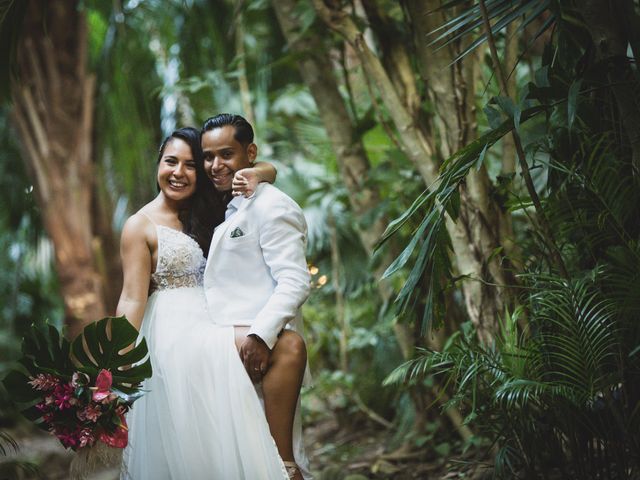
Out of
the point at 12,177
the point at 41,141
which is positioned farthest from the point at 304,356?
the point at 12,177

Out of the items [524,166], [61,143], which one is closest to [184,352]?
[524,166]

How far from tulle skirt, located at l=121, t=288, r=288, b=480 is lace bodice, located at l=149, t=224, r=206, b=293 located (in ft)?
0.43

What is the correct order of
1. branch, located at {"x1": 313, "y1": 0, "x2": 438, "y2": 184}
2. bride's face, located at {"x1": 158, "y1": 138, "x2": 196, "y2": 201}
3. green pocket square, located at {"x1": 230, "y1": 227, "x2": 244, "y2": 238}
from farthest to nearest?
branch, located at {"x1": 313, "y1": 0, "x2": 438, "y2": 184}, bride's face, located at {"x1": 158, "y1": 138, "x2": 196, "y2": 201}, green pocket square, located at {"x1": 230, "y1": 227, "x2": 244, "y2": 238}

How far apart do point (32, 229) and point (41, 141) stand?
1.69 meters

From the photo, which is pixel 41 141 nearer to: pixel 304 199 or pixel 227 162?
pixel 304 199

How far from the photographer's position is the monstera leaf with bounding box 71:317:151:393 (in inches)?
94.4

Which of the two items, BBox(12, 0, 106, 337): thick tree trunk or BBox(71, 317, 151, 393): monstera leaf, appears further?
BBox(12, 0, 106, 337): thick tree trunk

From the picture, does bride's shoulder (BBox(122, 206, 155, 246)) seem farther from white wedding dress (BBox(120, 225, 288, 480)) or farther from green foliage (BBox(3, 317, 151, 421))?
green foliage (BBox(3, 317, 151, 421))

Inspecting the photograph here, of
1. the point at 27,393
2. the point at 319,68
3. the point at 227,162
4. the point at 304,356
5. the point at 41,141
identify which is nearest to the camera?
the point at 27,393

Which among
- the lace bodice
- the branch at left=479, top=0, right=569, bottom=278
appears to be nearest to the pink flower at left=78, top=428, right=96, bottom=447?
the lace bodice

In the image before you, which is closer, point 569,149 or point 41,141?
point 569,149

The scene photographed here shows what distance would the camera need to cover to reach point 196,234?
295 cm

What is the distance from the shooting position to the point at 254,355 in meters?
2.51

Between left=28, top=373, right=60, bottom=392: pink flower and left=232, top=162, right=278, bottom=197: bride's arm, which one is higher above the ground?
left=232, top=162, right=278, bottom=197: bride's arm
